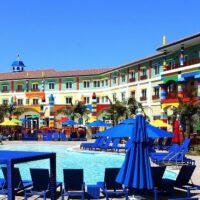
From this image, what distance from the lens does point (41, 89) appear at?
212 feet

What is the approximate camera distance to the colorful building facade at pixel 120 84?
4003cm

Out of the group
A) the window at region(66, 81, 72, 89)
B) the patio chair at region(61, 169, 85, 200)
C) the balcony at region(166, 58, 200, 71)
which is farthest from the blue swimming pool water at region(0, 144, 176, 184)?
the window at region(66, 81, 72, 89)

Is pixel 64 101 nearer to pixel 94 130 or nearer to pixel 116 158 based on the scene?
pixel 94 130

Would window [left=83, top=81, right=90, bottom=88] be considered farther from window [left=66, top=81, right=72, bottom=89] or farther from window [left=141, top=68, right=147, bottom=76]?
window [left=141, top=68, right=147, bottom=76]

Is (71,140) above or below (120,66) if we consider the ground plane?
below

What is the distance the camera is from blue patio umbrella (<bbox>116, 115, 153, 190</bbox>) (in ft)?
33.0

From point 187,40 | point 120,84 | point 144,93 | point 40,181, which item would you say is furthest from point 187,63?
point 40,181

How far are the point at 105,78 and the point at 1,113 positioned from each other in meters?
15.1

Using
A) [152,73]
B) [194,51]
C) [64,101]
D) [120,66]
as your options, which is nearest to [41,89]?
[64,101]

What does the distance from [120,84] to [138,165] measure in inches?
1816

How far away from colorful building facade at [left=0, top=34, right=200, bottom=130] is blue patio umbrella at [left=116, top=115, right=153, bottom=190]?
25.0m

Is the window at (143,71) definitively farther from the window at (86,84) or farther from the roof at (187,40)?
the window at (86,84)

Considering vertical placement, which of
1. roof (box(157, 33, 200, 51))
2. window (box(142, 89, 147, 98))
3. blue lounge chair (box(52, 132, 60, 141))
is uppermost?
roof (box(157, 33, 200, 51))

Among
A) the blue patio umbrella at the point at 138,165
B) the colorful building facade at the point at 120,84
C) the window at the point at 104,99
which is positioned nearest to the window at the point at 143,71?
the colorful building facade at the point at 120,84
